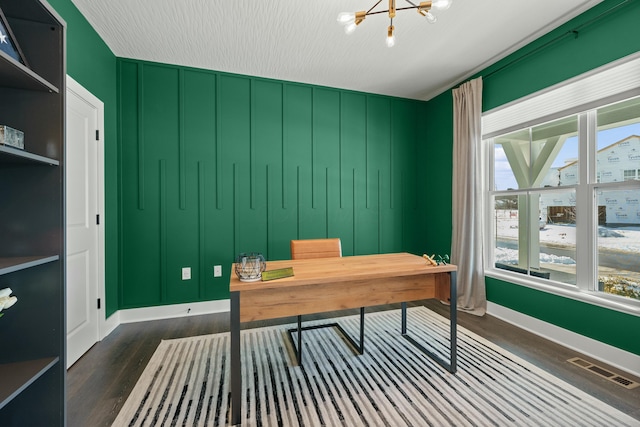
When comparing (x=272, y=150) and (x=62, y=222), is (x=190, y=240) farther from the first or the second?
(x=62, y=222)

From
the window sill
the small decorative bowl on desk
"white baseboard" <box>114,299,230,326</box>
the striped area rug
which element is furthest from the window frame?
"white baseboard" <box>114,299,230,326</box>

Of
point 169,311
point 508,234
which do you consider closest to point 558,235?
point 508,234

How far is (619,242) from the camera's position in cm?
206

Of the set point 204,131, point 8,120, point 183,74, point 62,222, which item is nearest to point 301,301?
point 62,222

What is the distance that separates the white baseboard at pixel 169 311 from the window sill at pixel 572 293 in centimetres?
312

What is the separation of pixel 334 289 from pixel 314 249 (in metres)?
0.63

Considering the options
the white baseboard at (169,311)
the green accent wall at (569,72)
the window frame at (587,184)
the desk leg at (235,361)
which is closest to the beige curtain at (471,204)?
the green accent wall at (569,72)

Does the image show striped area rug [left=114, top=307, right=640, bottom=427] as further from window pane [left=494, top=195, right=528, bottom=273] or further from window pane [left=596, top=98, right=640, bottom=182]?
window pane [left=596, top=98, right=640, bottom=182]

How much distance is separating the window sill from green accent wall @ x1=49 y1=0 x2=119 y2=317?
3983 mm

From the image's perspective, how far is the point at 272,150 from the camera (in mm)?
3252

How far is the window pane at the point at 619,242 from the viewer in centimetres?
197

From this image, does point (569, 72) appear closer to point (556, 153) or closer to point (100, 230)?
point (556, 153)

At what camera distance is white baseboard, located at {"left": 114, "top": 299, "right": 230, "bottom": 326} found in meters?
2.74

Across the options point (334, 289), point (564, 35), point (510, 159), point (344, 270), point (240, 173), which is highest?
point (564, 35)
